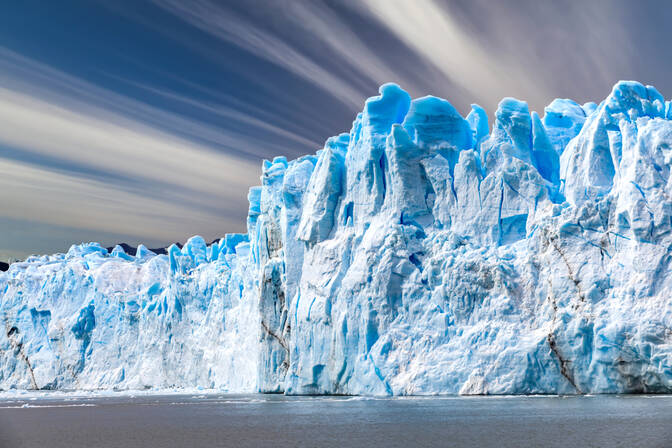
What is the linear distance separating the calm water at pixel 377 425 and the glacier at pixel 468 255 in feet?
5.73

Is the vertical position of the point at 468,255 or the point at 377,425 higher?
the point at 468,255

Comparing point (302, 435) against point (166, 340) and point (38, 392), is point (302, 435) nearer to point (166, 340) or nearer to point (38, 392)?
point (166, 340)

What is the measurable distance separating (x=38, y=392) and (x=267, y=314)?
23.1 m

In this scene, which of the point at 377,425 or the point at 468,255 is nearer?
the point at 377,425

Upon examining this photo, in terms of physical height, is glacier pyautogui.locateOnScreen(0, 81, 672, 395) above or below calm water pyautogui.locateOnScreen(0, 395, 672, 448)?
above

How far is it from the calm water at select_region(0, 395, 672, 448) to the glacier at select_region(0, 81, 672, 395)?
1747mm

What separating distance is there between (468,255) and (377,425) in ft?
34.6

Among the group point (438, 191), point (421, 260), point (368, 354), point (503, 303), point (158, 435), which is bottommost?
point (158, 435)

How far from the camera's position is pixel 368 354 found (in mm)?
28875

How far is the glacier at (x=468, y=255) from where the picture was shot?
80.2ft

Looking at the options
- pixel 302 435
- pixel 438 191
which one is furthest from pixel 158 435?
pixel 438 191

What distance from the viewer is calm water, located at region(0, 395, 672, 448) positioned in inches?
599

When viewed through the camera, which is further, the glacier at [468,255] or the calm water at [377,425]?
the glacier at [468,255]

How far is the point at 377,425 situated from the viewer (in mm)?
19000
